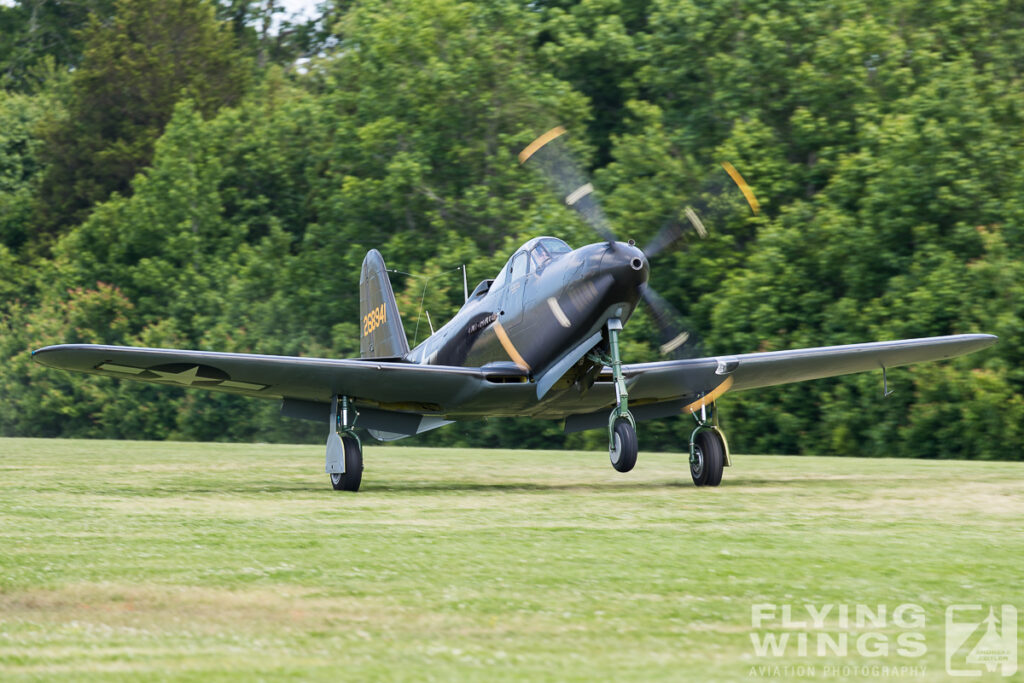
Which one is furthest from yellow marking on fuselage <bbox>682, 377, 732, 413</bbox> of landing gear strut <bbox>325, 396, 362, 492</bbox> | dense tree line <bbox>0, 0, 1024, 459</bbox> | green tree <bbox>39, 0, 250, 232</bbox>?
green tree <bbox>39, 0, 250, 232</bbox>

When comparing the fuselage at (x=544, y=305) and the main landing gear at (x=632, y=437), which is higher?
the fuselage at (x=544, y=305)

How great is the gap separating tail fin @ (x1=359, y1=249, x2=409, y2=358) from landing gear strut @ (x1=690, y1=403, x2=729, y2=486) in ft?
17.5

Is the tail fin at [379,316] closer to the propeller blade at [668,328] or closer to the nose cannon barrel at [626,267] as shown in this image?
the propeller blade at [668,328]

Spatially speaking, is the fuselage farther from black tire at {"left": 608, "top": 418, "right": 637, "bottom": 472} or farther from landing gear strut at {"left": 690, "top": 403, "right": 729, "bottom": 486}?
landing gear strut at {"left": 690, "top": 403, "right": 729, "bottom": 486}

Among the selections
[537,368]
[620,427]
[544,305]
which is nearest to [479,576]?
[620,427]

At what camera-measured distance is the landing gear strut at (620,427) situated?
11.7 metres

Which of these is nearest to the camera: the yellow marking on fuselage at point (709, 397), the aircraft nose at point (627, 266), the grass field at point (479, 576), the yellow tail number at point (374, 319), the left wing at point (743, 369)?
the grass field at point (479, 576)

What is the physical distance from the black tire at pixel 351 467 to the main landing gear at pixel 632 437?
2.70m

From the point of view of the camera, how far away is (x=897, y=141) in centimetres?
2823

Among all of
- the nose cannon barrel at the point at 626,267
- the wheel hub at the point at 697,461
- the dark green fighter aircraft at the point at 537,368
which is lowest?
the wheel hub at the point at 697,461

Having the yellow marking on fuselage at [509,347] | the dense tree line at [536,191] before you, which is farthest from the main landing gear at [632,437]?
the dense tree line at [536,191]

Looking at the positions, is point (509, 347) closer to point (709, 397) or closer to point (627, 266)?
point (627, 266)

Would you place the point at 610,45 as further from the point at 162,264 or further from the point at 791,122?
the point at 162,264

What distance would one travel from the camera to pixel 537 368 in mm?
13023
